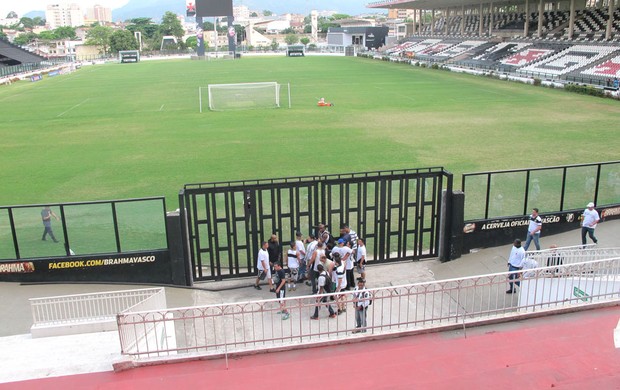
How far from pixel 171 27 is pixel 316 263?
175 m

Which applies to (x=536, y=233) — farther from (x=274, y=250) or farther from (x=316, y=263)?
(x=274, y=250)

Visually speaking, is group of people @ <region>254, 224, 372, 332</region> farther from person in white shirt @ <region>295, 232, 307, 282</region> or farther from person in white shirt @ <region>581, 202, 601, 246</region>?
person in white shirt @ <region>581, 202, 601, 246</region>

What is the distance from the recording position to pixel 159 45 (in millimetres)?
156750

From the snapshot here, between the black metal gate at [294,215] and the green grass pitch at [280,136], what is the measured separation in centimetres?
460

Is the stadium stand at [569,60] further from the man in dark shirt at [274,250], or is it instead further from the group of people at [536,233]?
the man in dark shirt at [274,250]

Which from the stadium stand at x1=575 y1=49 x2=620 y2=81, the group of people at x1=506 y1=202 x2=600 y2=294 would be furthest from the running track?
the stadium stand at x1=575 y1=49 x2=620 y2=81

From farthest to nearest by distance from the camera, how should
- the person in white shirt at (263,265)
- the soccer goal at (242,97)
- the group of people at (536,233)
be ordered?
the soccer goal at (242,97) < the person in white shirt at (263,265) < the group of people at (536,233)

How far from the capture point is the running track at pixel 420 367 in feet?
24.7

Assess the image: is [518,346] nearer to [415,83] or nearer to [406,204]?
[406,204]

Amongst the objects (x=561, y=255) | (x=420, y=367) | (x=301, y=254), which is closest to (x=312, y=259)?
(x=301, y=254)

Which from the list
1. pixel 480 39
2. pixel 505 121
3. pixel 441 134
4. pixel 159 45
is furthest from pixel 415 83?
pixel 159 45

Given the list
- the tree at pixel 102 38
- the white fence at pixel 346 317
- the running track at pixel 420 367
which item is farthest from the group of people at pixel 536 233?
the tree at pixel 102 38

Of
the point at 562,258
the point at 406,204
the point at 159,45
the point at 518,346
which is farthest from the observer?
the point at 159,45

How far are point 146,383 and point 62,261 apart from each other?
18.1ft
